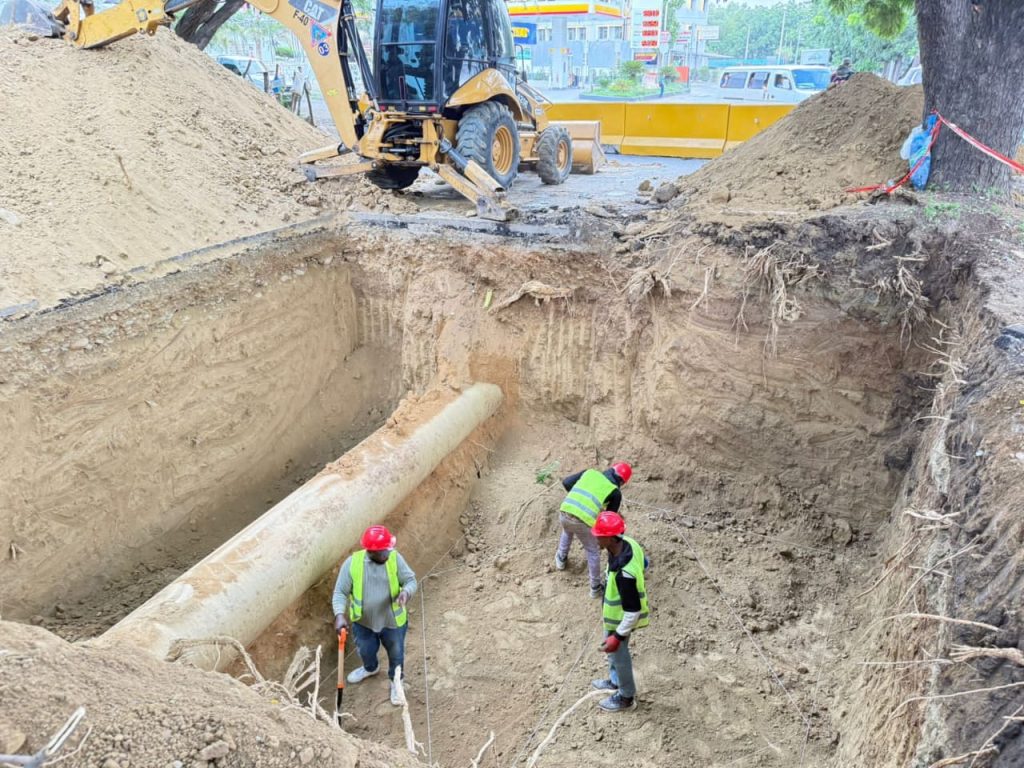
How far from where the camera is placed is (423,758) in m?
4.49

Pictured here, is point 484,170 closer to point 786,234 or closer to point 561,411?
point 561,411

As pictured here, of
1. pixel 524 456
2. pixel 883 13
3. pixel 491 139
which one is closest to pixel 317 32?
pixel 491 139

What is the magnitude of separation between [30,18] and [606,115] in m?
10.1

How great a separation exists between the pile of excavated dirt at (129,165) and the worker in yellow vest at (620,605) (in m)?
4.72

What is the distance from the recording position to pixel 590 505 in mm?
5273

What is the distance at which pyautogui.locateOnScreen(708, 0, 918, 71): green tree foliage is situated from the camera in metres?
28.8

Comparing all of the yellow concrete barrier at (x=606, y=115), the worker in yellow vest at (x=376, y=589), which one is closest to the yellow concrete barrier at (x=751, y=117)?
the yellow concrete barrier at (x=606, y=115)

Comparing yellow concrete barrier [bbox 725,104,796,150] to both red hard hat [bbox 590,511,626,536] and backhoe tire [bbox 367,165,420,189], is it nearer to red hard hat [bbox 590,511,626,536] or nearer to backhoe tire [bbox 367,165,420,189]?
backhoe tire [bbox 367,165,420,189]

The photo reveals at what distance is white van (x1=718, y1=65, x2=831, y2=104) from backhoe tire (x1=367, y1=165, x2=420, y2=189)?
1230 cm

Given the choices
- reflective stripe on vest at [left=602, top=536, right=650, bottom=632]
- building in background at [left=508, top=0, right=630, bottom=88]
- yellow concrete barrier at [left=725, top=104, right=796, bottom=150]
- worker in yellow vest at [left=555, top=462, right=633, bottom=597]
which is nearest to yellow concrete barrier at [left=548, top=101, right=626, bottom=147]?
yellow concrete barrier at [left=725, top=104, right=796, bottom=150]

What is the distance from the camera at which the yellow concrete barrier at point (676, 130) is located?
1327 centimetres

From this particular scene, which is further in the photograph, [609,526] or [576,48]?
[576,48]

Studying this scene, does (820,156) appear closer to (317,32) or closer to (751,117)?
(317,32)

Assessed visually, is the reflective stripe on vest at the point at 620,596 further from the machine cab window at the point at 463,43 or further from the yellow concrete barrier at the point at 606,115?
the yellow concrete barrier at the point at 606,115
